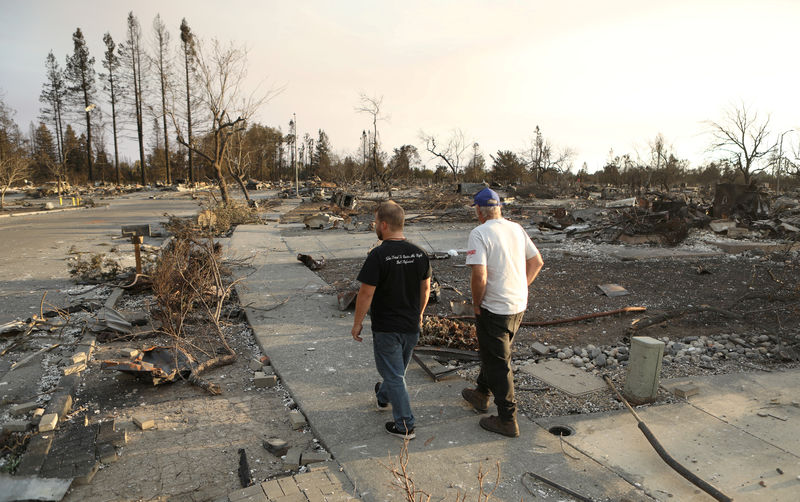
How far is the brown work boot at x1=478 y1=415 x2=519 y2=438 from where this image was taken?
330 cm

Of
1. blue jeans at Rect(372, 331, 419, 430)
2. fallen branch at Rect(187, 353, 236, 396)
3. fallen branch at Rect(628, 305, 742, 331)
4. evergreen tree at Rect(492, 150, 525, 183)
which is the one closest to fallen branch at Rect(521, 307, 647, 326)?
fallen branch at Rect(628, 305, 742, 331)

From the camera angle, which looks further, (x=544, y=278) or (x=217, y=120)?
(x=217, y=120)

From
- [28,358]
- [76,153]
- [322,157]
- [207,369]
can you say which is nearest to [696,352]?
[207,369]

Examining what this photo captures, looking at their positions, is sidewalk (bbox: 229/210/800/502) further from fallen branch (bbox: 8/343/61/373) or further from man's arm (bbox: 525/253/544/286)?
fallen branch (bbox: 8/343/61/373)

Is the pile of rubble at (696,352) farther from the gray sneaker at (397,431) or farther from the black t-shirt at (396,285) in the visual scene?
the black t-shirt at (396,285)

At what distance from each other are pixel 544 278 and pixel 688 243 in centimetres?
591

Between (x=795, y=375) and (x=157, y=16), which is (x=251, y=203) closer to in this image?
(x=795, y=375)

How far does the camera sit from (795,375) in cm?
440

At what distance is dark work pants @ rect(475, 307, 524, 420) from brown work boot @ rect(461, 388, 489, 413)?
239mm

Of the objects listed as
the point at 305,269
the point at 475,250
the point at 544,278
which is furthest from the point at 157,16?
the point at 475,250

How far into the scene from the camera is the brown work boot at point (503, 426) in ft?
10.8

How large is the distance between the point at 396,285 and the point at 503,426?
1.24 m

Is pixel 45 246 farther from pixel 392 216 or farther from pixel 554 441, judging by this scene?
pixel 554 441

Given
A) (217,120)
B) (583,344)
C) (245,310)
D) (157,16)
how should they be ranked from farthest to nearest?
(157,16)
(217,120)
(245,310)
(583,344)
